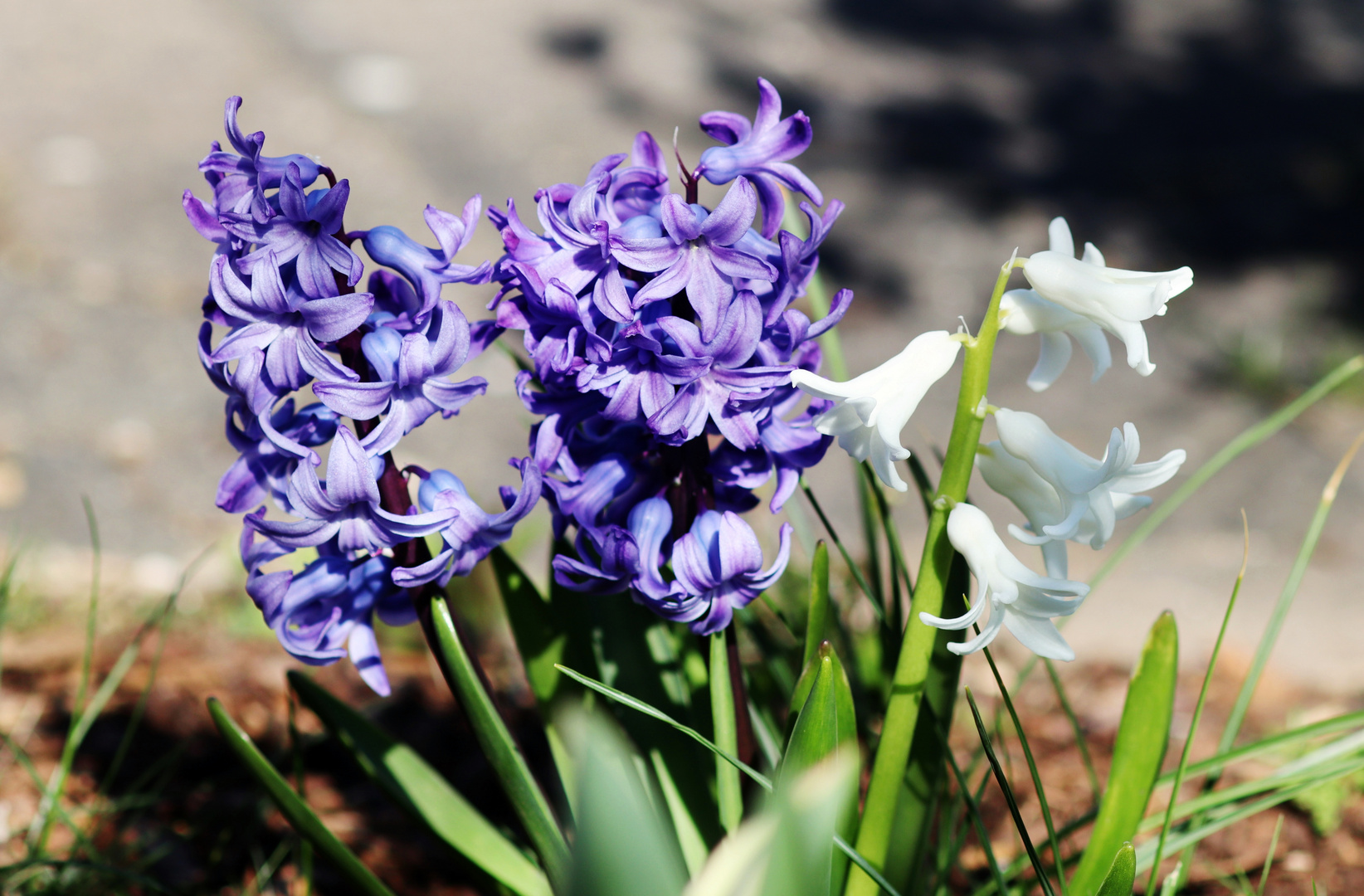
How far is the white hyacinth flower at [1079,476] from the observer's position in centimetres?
96

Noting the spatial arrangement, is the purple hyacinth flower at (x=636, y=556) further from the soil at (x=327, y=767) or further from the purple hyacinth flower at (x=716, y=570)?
the soil at (x=327, y=767)

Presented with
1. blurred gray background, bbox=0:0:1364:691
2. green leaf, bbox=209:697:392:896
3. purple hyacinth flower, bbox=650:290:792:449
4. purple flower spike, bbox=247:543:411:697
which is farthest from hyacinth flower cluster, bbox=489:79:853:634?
blurred gray background, bbox=0:0:1364:691

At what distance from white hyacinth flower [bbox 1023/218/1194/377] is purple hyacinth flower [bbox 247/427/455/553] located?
641 mm

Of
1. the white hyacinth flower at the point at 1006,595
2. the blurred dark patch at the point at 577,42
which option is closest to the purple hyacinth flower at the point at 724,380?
the white hyacinth flower at the point at 1006,595

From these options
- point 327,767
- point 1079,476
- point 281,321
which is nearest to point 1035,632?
point 1079,476

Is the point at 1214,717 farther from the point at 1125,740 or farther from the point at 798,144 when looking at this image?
the point at 798,144

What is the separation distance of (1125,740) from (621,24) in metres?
6.71

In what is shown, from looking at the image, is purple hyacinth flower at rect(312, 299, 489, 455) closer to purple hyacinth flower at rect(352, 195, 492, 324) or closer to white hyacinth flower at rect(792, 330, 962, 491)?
purple hyacinth flower at rect(352, 195, 492, 324)

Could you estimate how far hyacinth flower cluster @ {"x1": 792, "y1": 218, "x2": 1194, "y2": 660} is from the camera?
97 centimetres

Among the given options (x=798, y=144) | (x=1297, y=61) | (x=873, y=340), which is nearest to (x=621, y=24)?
(x=873, y=340)

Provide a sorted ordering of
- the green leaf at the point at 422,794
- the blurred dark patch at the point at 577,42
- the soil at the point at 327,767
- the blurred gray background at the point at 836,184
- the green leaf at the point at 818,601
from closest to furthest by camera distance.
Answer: the green leaf at the point at 818,601 → the green leaf at the point at 422,794 → the soil at the point at 327,767 → the blurred gray background at the point at 836,184 → the blurred dark patch at the point at 577,42

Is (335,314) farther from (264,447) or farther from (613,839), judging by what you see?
(613,839)

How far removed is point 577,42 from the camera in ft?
23.0

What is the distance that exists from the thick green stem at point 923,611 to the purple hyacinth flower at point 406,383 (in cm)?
48
